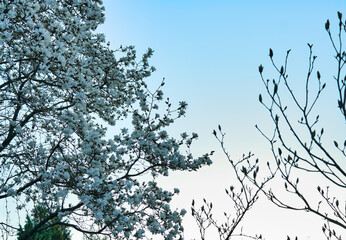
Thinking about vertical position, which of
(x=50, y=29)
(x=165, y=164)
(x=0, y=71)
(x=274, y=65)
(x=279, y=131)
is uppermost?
(x=50, y=29)

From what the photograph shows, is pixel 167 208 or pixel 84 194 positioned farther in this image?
pixel 167 208

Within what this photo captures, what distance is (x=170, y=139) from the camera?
27.6 ft

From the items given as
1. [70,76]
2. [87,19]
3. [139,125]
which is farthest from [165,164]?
[87,19]

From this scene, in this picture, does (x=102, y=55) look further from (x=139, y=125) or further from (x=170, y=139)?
(x=170, y=139)

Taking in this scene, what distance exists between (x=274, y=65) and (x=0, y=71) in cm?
571

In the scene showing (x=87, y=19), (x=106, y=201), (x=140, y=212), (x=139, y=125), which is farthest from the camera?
(x=87, y=19)

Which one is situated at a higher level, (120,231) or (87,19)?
(87,19)

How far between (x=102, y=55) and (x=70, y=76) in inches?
111

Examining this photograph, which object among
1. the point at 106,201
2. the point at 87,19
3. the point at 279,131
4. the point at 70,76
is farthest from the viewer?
the point at 87,19

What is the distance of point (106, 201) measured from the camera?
6684mm

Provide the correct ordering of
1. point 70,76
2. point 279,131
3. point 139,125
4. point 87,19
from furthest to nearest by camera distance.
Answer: point 87,19
point 139,125
point 70,76
point 279,131

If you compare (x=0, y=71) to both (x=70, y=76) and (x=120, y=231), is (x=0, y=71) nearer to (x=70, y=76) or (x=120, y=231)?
(x=70, y=76)

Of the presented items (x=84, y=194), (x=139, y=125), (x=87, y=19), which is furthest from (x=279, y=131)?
(x=87, y=19)

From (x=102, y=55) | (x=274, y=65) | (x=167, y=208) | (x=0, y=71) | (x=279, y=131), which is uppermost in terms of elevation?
(x=102, y=55)
